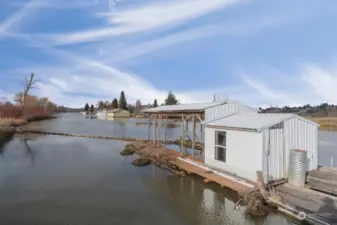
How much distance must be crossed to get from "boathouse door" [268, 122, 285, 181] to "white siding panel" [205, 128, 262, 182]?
15.1 inches

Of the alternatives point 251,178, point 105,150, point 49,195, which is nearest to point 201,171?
point 251,178

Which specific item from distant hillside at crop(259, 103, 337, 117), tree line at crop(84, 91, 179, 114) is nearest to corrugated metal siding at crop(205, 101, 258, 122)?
distant hillside at crop(259, 103, 337, 117)

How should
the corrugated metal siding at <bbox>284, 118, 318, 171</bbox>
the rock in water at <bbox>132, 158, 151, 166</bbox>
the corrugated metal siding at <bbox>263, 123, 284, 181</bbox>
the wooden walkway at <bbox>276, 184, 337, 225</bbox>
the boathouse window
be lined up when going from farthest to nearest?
the rock in water at <bbox>132, 158, 151, 166</bbox> → the boathouse window → the corrugated metal siding at <bbox>284, 118, 318, 171</bbox> → the corrugated metal siding at <bbox>263, 123, 284, 181</bbox> → the wooden walkway at <bbox>276, 184, 337, 225</bbox>

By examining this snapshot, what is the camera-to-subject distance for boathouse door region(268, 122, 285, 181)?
7716 millimetres

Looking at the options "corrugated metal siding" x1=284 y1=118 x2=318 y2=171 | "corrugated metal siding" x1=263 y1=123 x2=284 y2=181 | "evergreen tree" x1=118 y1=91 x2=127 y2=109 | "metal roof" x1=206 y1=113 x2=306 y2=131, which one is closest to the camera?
"corrugated metal siding" x1=263 y1=123 x2=284 y2=181

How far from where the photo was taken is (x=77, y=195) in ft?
26.6

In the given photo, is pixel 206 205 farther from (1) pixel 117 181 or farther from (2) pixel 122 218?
(1) pixel 117 181

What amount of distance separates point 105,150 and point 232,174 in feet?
34.4

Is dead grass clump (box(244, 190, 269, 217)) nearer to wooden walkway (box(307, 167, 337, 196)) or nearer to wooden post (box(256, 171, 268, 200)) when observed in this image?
wooden post (box(256, 171, 268, 200))

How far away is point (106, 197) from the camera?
797cm

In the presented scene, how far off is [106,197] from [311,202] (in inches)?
222

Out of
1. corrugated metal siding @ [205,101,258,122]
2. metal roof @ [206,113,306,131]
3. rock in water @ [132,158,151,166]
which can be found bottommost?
rock in water @ [132,158,151,166]

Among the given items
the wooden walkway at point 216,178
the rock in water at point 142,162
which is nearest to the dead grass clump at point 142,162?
the rock in water at point 142,162

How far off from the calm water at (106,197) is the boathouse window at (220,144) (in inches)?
46.9
